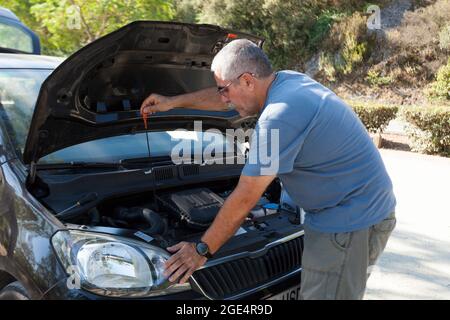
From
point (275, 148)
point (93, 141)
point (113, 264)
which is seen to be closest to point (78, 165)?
point (93, 141)

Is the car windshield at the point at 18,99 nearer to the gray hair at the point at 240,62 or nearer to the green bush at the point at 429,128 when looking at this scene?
the gray hair at the point at 240,62

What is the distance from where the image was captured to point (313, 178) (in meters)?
1.98

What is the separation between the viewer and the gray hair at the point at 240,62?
1.96 m

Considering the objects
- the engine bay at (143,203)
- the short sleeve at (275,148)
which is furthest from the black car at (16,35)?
the short sleeve at (275,148)

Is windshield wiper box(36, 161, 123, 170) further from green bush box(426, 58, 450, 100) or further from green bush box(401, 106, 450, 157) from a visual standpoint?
green bush box(426, 58, 450, 100)

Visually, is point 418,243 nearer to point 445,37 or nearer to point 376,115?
point 376,115

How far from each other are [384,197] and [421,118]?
25.5 ft

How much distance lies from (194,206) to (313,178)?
30.9 inches

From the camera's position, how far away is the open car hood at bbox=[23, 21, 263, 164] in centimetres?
230

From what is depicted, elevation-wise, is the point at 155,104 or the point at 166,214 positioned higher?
the point at 155,104

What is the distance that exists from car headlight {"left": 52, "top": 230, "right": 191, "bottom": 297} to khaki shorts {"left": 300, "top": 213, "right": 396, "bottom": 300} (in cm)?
59

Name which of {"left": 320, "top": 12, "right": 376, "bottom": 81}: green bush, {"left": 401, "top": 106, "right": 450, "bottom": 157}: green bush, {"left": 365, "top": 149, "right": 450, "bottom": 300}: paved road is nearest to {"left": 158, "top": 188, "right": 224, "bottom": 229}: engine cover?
{"left": 365, "top": 149, "right": 450, "bottom": 300}: paved road

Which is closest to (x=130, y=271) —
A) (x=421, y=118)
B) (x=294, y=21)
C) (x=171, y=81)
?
(x=171, y=81)

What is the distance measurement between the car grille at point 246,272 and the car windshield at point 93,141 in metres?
1.06
